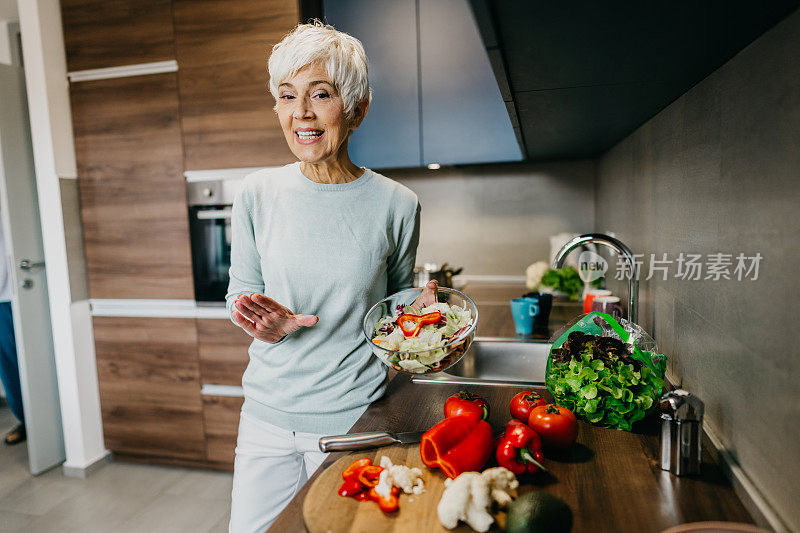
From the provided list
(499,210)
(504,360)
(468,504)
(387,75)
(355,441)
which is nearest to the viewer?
(468,504)

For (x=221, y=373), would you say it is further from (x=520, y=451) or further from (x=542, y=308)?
(x=520, y=451)

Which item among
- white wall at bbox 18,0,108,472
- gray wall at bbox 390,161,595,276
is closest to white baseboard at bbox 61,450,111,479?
white wall at bbox 18,0,108,472

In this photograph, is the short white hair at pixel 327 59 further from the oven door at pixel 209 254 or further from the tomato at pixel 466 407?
the oven door at pixel 209 254

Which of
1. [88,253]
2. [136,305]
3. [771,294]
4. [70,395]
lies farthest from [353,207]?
[70,395]

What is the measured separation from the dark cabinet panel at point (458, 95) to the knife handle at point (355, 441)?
168cm

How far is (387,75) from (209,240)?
43.6 inches

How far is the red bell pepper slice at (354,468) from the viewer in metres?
0.73

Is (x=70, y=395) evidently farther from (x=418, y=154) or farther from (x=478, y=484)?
(x=478, y=484)

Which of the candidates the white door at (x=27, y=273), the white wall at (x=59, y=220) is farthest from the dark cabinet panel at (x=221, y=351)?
the white door at (x=27, y=273)

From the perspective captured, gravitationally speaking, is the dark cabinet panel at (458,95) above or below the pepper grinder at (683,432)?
above

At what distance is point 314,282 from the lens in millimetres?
1104

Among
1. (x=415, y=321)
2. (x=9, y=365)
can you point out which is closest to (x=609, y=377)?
(x=415, y=321)

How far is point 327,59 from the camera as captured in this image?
1.06 meters

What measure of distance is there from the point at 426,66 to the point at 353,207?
1347mm
